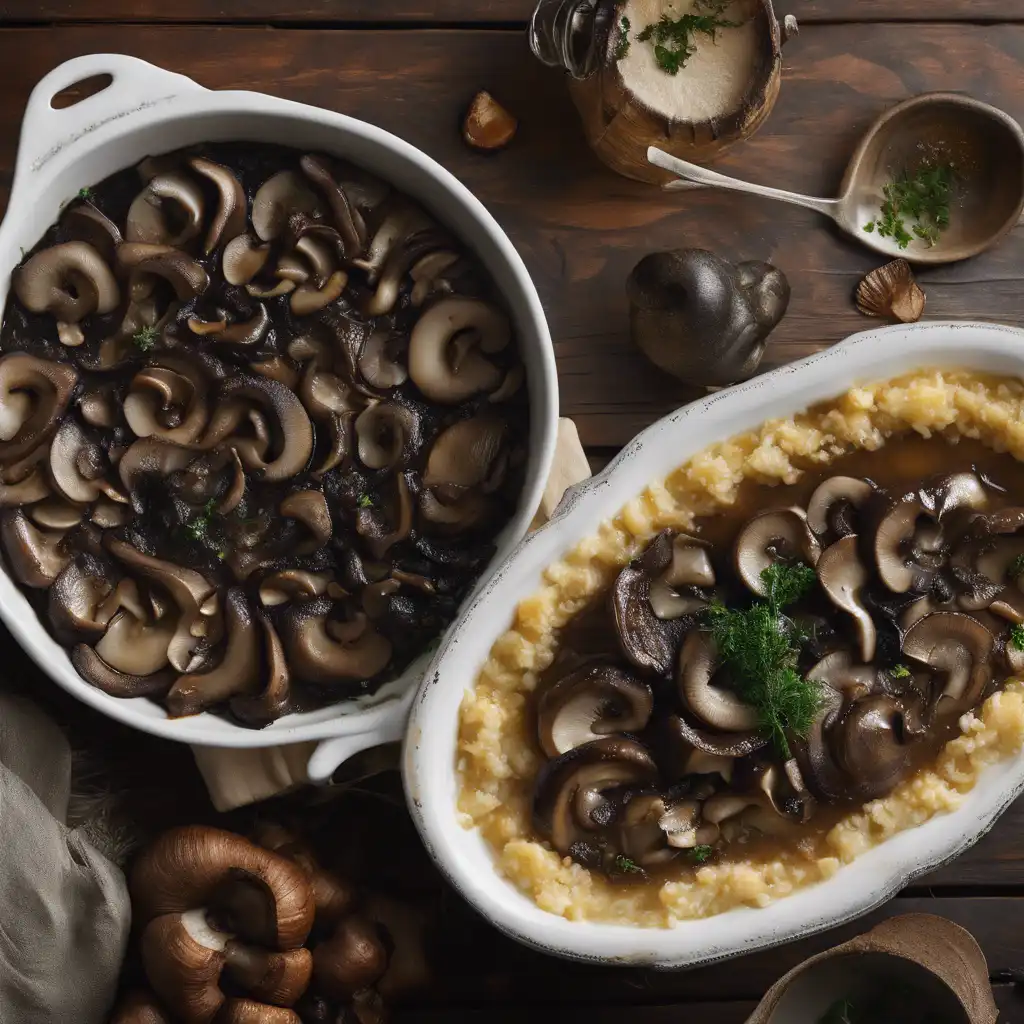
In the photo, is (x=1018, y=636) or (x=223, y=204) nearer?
(x=1018, y=636)

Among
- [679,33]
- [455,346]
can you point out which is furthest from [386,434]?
[679,33]

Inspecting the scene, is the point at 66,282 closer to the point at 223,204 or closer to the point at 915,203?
the point at 223,204

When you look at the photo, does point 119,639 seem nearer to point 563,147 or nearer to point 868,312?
point 563,147

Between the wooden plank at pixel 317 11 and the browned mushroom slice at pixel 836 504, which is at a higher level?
the wooden plank at pixel 317 11

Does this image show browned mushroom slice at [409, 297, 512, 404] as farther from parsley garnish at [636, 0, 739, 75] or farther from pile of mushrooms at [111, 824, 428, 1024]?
pile of mushrooms at [111, 824, 428, 1024]

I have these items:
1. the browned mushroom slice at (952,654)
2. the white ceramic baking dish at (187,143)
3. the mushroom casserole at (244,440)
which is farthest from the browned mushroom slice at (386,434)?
the browned mushroom slice at (952,654)

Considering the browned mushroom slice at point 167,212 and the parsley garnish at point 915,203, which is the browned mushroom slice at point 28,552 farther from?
the parsley garnish at point 915,203

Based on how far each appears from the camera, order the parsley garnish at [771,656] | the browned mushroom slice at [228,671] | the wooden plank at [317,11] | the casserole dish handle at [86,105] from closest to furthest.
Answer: the parsley garnish at [771,656], the casserole dish handle at [86,105], the browned mushroom slice at [228,671], the wooden plank at [317,11]

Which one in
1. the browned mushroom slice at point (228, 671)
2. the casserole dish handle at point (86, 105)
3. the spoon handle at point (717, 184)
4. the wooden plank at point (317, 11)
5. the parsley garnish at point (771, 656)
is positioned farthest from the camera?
the wooden plank at point (317, 11)
